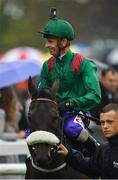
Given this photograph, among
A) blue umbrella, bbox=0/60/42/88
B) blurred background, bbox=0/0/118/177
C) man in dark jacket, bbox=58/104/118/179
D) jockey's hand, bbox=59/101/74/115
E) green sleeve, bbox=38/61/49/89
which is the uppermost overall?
green sleeve, bbox=38/61/49/89

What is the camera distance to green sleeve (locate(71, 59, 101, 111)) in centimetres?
957

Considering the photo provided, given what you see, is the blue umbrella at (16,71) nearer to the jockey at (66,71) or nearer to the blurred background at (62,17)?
the jockey at (66,71)

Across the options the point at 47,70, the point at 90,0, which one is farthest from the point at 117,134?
the point at 90,0

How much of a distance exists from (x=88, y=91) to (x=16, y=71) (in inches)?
264

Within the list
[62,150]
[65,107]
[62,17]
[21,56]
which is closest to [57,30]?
[65,107]

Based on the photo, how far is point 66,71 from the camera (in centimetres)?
985

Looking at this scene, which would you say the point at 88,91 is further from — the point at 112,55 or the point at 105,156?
the point at 112,55

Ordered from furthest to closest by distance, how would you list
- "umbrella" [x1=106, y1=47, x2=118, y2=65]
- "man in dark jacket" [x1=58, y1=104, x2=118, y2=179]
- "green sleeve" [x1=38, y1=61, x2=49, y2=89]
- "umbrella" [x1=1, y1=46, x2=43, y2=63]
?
1. "umbrella" [x1=106, y1=47, x2=118, y2=65]
2. "umbrella" [x1=1, y1=46, x2=43, y2=63]
3. "green sleeve" [x1=38, y1=61, x2=49, y2=89]
4. "man in dark jacket" [x1=58, y1=104, x2=118, y2=179]

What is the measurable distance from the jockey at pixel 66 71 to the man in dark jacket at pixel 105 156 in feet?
1.80

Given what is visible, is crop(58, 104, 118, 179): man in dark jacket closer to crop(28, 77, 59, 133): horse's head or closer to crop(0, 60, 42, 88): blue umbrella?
crop(28, 77, 59, 133): horse's head

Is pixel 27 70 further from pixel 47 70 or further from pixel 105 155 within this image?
pixel 105 155

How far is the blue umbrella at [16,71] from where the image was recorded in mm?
15906

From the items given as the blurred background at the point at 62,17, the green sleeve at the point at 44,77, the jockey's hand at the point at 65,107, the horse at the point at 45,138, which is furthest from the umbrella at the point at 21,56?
the horse at the point at 45,138

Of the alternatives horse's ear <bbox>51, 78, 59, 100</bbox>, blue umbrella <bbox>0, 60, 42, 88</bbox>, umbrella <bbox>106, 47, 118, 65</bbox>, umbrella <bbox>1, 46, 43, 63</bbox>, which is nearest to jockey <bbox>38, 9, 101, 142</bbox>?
horse's ear <bbox>51, 78, 59, 100</bbox>
